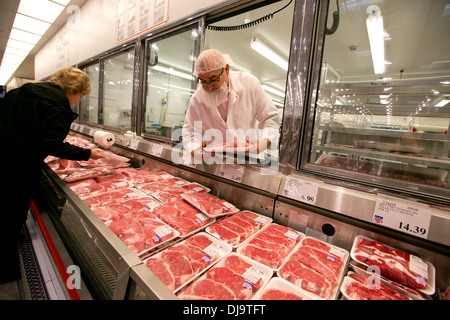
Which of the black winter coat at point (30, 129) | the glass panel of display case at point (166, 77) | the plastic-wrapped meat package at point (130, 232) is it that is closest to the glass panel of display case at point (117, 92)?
the glass panel of display case at point (166, 77)

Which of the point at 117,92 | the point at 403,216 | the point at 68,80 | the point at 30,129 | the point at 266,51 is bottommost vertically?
the point at 403,216

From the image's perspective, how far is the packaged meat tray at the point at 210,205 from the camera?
141 cm

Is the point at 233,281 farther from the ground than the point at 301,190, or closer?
closer

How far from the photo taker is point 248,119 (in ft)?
6.72

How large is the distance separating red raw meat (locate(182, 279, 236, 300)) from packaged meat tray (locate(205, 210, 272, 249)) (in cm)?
26

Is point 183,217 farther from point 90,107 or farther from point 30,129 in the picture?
point 90,107

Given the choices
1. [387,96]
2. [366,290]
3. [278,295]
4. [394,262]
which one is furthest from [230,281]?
[387,96]

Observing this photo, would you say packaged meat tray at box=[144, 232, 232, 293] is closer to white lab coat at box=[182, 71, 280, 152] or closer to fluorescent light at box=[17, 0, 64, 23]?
white lab coat at box=[182, 71, 280, 152]

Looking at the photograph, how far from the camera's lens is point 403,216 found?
91 centimetres

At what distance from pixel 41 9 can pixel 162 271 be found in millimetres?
7109

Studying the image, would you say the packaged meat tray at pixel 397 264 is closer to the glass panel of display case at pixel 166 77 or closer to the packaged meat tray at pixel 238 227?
the packaged meat tray at pixel 238 227

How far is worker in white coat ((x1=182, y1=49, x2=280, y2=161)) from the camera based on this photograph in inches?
66.7
